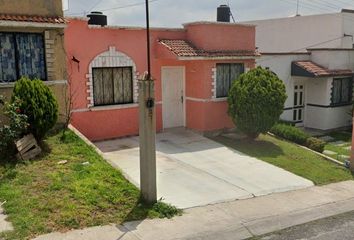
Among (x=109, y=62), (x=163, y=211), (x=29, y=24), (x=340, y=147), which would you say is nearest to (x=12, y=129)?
(x=29, y=24)

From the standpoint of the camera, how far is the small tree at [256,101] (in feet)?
40.7

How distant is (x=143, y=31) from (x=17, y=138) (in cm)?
578

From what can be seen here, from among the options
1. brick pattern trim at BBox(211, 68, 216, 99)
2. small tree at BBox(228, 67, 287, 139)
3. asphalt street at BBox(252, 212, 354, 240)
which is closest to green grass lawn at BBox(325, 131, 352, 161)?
small tree at BBox(228, 67, 287, 139)

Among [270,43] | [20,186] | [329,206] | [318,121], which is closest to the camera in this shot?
[20,186]

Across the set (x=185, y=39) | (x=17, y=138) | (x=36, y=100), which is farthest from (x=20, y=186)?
(x=185, y=39)

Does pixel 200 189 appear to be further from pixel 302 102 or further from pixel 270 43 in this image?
pixel 270 43

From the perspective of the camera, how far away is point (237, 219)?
291 inches

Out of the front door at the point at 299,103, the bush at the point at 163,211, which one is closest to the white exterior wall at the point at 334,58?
the front door at the point at 299,103

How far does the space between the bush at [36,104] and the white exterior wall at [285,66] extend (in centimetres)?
939

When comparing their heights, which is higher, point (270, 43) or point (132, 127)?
point (270, 43)

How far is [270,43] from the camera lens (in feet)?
83.0

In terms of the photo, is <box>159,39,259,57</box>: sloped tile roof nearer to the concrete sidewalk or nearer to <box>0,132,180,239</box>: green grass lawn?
<box>0,132,180,239</box>: green grass lawn

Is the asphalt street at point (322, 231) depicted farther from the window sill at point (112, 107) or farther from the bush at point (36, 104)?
the window sill at point (112, 107)

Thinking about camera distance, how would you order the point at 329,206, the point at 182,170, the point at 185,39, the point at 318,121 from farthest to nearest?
1. the point at 318,121
2. the point at 185,39
3. the point at 182,170
4. the point at 329,206
